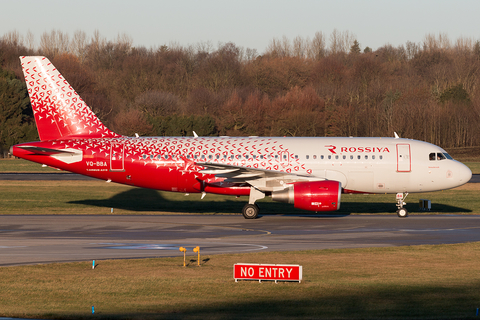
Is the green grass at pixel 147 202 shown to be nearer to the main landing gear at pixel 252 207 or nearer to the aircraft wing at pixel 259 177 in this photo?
the main landing gear at pixel 252 207

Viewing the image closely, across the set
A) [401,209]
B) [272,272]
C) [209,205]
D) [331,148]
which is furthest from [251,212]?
[272,272]

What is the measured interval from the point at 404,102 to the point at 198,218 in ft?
271

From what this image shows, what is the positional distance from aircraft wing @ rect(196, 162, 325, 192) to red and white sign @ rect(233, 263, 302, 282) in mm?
16141

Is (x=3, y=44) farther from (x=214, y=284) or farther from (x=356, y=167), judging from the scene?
(x=214, y=284)

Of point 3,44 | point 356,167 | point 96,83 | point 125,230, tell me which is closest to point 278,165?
point 356,167

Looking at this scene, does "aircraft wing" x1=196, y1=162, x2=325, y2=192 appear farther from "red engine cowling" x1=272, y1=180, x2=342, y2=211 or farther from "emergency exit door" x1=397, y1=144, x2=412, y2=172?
"emergency exit door" x1=397, y1=144, x2=412, y2=172

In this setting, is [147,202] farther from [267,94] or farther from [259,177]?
[267,94]

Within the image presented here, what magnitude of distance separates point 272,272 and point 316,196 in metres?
15.5

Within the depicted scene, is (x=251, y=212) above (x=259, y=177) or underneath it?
underneath

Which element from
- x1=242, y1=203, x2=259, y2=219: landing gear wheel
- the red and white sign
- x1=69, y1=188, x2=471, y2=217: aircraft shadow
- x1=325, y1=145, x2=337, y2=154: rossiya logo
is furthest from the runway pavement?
the red and white sign

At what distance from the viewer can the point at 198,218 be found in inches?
1364

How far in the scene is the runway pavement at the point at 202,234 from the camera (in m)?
22.6

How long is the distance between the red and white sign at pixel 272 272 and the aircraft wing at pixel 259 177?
16141 mm

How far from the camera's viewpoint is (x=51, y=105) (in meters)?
35.2
